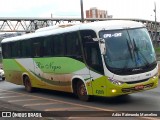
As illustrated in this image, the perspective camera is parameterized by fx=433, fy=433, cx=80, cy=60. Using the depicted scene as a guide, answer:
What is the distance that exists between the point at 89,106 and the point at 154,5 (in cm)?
6357

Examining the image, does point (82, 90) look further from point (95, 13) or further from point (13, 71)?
point (95, 13)

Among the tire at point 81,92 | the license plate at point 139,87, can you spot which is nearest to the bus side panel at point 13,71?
the tire at point 81,92

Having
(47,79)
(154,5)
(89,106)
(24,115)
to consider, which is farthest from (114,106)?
(154,5)

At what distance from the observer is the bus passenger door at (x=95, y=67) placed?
1375cm

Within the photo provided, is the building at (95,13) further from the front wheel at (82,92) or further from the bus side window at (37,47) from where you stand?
the front wheel at (82,92)

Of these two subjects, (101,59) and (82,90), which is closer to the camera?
(101,59)

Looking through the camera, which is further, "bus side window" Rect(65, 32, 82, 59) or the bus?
"bus side window" Rect(65, 32, 82, 59)

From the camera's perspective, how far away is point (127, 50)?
1370cm

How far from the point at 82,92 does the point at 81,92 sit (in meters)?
0.07

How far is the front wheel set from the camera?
15094 mm

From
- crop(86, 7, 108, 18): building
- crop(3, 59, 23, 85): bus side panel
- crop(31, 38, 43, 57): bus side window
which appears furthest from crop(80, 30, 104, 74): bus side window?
crop(86, 7, 108, 18): building

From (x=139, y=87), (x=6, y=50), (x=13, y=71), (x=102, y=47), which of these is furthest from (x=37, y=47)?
(x=139, y=87)

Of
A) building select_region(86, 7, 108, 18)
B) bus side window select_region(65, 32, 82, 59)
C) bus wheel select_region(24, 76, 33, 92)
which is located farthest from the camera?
building select_region(86, 7, 108, 18)

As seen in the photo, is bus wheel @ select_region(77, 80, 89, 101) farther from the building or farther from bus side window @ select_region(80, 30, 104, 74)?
the building
